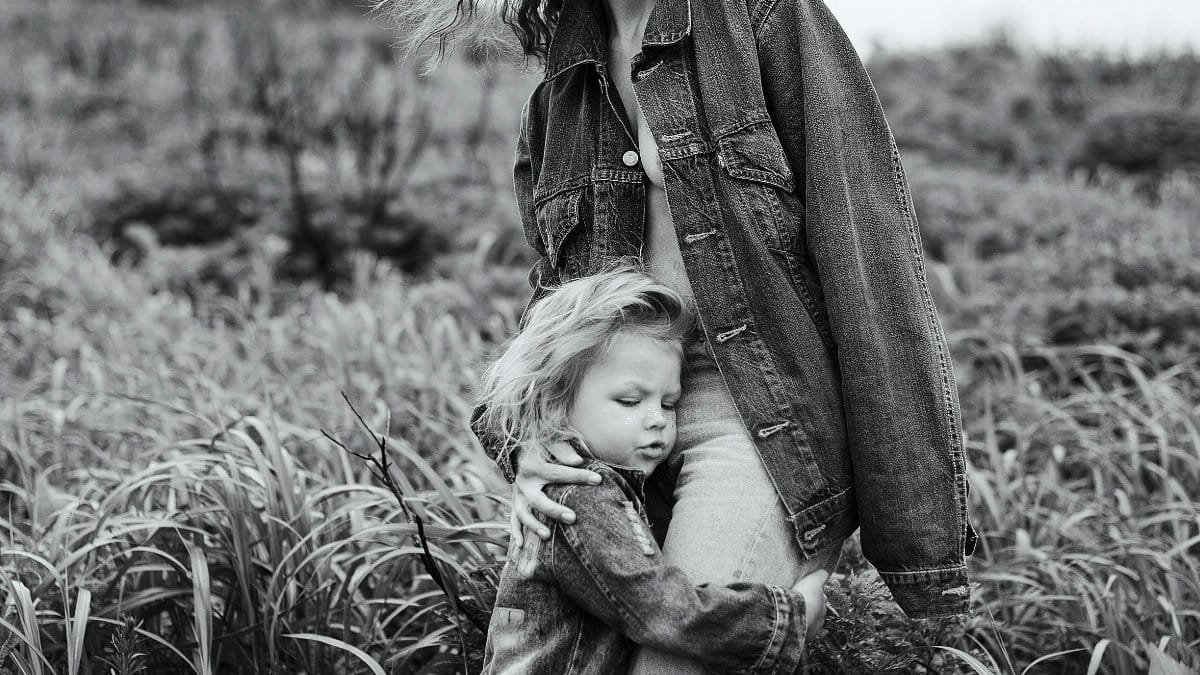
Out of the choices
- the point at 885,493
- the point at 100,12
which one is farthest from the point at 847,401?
the point at 100,12

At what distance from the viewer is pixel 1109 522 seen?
302 centimetres

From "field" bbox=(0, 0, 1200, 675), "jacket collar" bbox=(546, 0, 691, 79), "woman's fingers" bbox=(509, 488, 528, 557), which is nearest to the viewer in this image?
"woman's fingers" bbox=(509, 488, 528, 557)

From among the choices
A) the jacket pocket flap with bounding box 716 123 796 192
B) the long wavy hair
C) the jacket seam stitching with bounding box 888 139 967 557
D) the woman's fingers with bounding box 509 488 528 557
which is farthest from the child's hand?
the long wavy hair

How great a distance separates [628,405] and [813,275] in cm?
41

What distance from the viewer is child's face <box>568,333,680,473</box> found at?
1817 mm

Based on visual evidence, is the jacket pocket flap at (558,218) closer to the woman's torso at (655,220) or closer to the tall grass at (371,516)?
the woman's torso at (655,220)

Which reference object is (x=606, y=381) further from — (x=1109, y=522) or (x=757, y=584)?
(x=1109, y=522)

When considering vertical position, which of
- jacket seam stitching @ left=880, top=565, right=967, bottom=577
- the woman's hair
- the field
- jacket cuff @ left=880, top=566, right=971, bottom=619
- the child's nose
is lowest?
the field

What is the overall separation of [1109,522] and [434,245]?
177 inches

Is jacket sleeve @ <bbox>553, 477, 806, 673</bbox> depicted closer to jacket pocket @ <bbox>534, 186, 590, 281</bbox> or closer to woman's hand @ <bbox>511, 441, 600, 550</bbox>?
woman's hand @ <bbox>511, 441, 600, 550</bbox>

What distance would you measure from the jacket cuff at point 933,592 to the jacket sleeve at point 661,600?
22cm

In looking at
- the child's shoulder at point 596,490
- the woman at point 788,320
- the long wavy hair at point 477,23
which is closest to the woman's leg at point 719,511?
the woman at point 788,320

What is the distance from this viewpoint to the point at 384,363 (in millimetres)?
4230

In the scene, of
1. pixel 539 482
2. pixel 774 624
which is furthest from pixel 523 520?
pixel 774 624
